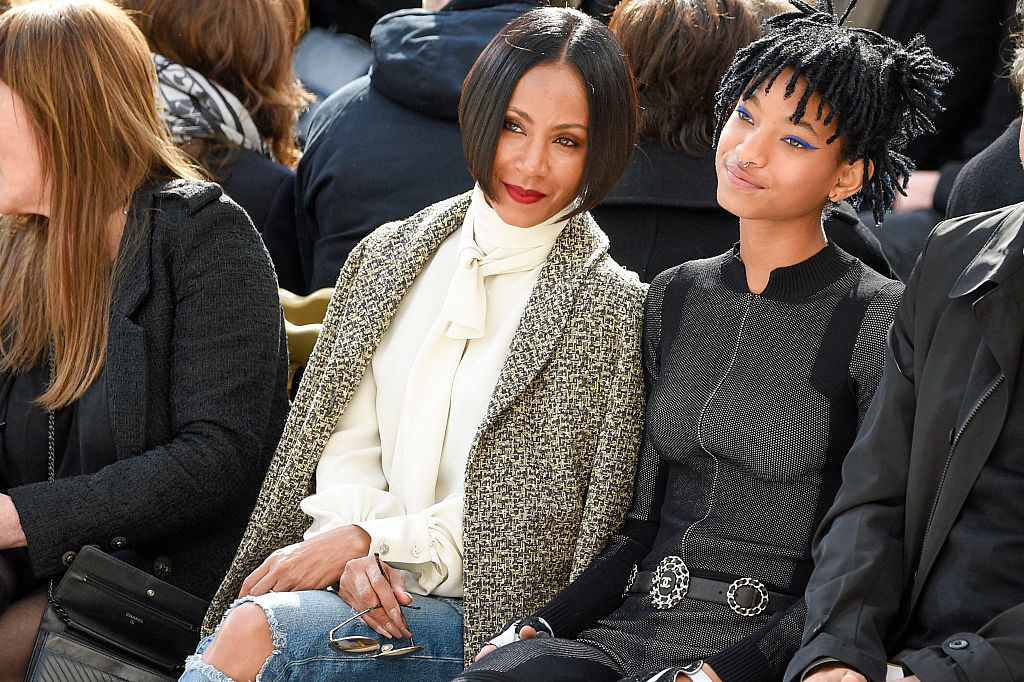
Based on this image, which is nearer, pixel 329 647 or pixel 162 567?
pixel 329 647

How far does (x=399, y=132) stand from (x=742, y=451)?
155 cm

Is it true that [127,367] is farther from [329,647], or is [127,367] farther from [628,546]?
[628,546]

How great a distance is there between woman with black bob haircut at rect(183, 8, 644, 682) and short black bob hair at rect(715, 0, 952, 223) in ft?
1.20

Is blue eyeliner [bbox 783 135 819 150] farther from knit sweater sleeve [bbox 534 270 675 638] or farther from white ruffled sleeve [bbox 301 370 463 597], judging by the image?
white ruffled sleeve [bbox 301 370 463 597]

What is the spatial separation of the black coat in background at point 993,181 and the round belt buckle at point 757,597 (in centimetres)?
102

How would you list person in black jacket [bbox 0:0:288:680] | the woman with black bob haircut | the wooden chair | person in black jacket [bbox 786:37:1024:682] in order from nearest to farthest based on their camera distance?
person in black jacket [bbox 786:37:1024:682] < the woman with black bob haircut < person in black jacket [bbox 0:0:288:680] < the wooden chair

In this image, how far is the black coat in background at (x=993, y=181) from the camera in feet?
8.67

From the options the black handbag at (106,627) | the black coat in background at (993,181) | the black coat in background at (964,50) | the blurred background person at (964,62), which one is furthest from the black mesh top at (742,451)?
the black coat in background at (964,50)

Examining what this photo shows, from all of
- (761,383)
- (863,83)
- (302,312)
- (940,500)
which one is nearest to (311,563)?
(761,383)

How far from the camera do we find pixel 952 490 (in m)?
1.91

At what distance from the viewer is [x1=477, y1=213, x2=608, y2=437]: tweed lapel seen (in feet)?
8.04

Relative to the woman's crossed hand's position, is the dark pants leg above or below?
above

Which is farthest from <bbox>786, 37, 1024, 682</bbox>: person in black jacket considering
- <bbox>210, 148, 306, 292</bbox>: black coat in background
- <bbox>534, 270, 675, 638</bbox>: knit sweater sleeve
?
<bbox>210, 148, 306, 292</bbox>: black coat in background

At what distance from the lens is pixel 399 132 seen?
134 inches
